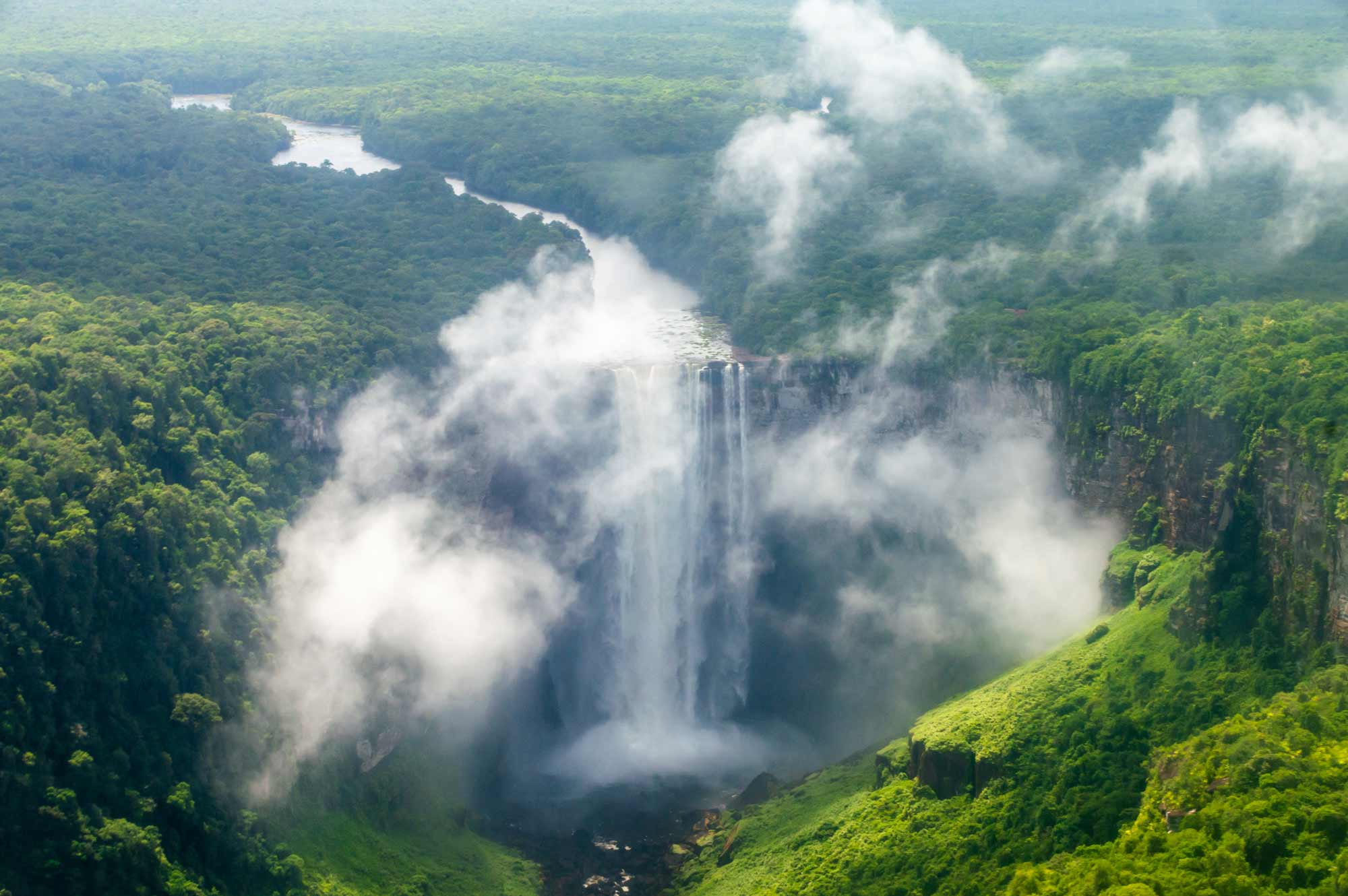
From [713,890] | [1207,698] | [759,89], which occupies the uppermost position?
[759,89]

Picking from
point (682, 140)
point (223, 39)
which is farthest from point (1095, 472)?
point (223, 39)

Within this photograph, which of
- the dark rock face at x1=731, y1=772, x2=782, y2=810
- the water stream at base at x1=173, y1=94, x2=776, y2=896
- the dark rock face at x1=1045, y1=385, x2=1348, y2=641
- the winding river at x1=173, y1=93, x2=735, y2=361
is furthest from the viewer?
the winding river at x1=173, y1=93, x2=735, y2=361

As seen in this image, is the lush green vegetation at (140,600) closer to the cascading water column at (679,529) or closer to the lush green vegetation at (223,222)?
the lush green vegetation at (223,222)

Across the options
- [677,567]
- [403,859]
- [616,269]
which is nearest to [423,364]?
[677,567]

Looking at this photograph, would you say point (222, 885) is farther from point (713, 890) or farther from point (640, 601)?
point (640, 601)

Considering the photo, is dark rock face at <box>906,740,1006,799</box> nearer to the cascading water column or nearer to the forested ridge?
the forested ridge

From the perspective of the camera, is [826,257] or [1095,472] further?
[826,257]

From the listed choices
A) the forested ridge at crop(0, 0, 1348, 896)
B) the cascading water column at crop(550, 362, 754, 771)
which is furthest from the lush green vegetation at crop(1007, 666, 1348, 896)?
the cascading water column at crop(550, 362, 754, 771)
